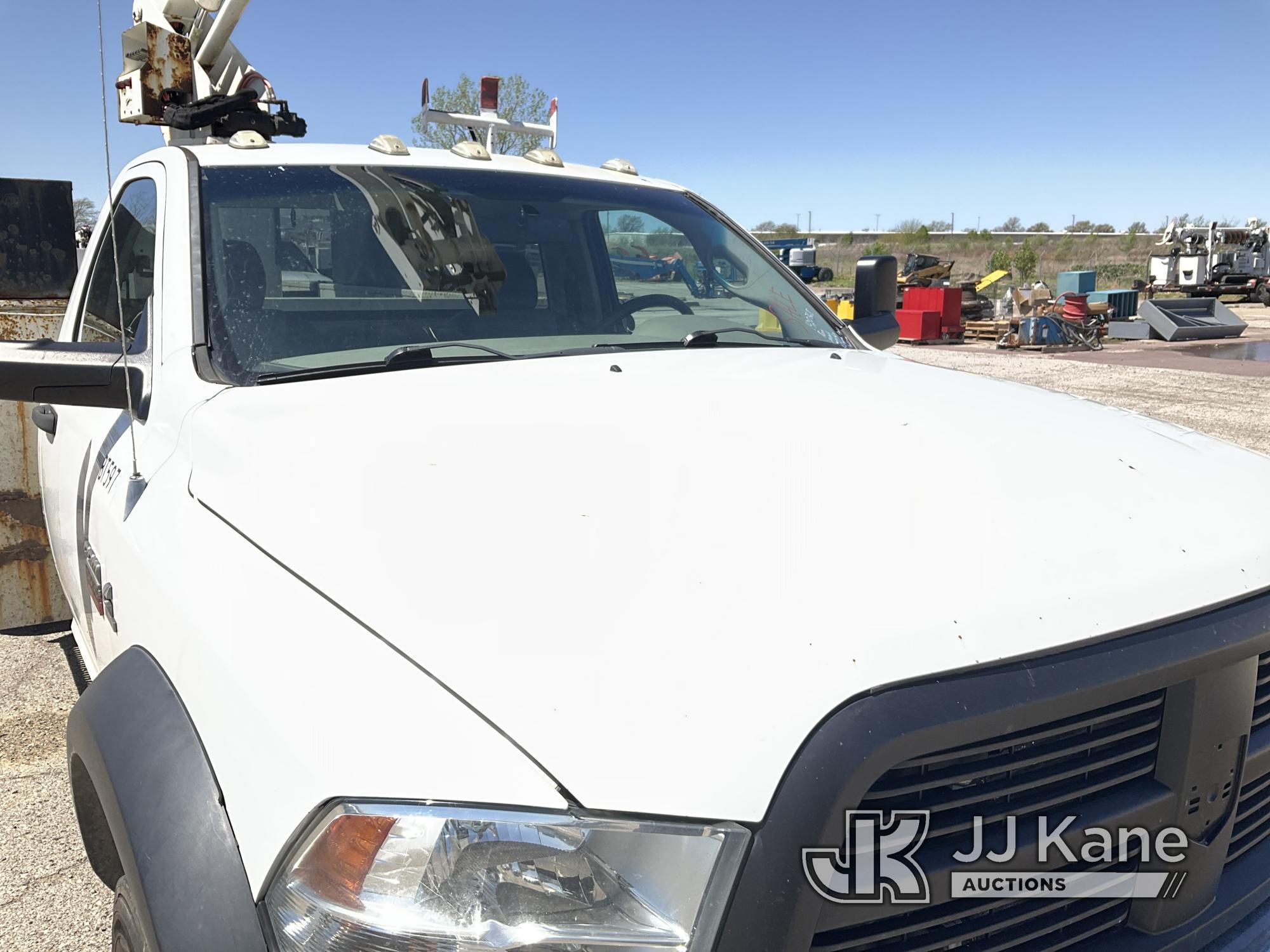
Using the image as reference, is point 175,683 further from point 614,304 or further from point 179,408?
point 614,304

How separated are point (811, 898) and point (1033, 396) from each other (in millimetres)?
1585

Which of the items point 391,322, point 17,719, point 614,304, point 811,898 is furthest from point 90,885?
point 811,898

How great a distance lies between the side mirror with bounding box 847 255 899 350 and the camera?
3186mm

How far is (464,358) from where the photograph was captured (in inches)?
87.4

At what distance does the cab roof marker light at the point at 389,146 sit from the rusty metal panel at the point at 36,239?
1.95m

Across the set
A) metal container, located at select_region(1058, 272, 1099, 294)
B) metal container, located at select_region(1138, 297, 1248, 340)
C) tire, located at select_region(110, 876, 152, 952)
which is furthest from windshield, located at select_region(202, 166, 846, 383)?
metal container, located at select_region(1058, 272, 1099, 294)

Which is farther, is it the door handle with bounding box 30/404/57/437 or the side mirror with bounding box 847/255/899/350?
the side mirror with bounding box 847/255/899/350

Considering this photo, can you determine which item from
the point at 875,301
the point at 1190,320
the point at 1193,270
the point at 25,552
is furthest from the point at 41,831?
the point at 1193,270

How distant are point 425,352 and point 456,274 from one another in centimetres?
36

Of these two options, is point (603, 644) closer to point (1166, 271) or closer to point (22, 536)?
point (22, 536)

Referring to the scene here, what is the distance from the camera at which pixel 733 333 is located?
8.98 feet

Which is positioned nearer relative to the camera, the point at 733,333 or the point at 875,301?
the point at 733,333

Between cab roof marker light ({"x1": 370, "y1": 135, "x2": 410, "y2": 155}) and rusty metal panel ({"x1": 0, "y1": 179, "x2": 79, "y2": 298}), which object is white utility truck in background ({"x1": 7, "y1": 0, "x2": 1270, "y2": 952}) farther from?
rusty metal panel ({"x1": 0, "y1": 179, "x2": 79, "y2": 298})

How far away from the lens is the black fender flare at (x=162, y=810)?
1189mm
